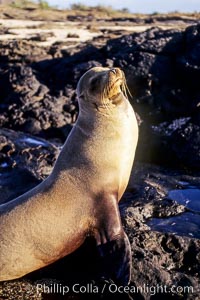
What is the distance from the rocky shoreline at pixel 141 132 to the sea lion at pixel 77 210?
6.2 inches

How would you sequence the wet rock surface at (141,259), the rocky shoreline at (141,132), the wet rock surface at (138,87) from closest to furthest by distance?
the wet rock surface at (141,259), the rocky shoreline at (141,132), the wet rock surface at (138,87)

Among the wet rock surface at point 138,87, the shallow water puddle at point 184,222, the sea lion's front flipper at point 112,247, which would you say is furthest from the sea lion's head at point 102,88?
the wet rock surface at point 138,87

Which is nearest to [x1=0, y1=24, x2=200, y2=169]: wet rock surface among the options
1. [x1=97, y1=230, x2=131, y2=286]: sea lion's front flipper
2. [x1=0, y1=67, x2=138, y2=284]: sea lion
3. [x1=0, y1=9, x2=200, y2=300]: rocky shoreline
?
[x1=0, y1=9, x2=200, y2=300]: rocky shoreline

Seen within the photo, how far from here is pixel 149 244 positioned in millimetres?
5254

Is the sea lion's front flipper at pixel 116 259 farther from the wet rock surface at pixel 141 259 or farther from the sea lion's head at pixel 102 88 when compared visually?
the sea lion's head at pixel 102 88

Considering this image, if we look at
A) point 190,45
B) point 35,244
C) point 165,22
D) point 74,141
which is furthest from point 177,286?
point 165,22

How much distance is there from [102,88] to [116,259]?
1652 millimetres

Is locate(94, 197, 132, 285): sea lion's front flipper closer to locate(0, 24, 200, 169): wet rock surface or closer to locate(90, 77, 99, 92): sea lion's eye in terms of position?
locate(90, 77, 99, 92): sea lion's eye

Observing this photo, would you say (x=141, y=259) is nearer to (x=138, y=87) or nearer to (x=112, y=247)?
(x=112, y=247)

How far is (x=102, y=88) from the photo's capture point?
549 centimetres

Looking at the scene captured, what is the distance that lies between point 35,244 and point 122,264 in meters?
0.81

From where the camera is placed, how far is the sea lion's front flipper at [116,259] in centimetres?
475

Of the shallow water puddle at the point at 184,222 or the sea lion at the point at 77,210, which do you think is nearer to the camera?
the sea lion at the point at 77,210

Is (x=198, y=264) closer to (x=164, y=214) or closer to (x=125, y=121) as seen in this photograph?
(x=164, y=214)
